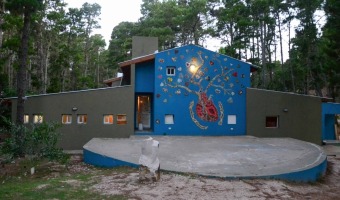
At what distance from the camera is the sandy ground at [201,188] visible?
719 centimetres

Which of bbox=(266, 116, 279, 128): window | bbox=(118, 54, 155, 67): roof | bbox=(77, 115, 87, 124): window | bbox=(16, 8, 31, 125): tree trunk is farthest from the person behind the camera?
bbox=(266, 116, 279, 128): window

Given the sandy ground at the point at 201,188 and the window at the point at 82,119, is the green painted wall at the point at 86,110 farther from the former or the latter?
the sandy ground at the point at 201,188

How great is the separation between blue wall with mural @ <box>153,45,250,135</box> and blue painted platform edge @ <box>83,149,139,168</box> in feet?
21.6

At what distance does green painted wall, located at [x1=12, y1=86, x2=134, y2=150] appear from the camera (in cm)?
1730

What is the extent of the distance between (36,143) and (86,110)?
6592 mm

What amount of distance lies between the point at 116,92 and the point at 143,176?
10399 mm

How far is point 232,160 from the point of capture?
10688 millimetres

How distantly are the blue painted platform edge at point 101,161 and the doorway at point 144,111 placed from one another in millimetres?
7914

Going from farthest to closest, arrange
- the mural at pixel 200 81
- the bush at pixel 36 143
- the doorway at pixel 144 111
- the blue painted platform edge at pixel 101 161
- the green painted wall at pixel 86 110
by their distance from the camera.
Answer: the doorway at pixel 144 111, the mural at pixel 200 81, the green painted wall at pixel 86 110, the bush at pixel 36 143, the blue painted platform edge at pixel 101 161

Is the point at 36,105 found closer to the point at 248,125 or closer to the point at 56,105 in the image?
the point at 56,105

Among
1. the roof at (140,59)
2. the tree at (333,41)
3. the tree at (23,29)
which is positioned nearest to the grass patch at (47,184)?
the tree at (23,29)

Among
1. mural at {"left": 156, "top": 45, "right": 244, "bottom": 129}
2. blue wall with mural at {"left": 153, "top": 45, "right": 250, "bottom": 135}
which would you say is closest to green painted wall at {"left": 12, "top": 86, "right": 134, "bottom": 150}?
blue wall with mural at {"left": 153, "top": 45, "right": 250, "bottom": 135}

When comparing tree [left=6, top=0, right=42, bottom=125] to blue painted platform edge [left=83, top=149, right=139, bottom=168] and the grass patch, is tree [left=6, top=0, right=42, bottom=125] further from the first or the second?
the grass patch

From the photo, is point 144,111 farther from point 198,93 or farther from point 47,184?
→ point 47,184
